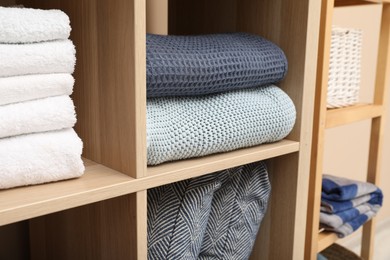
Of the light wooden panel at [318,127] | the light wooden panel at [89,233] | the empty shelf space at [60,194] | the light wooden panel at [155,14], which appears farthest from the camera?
the light wooden panel at [155,14]

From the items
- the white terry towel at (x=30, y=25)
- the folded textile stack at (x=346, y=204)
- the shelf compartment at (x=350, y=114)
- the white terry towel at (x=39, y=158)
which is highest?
the white terry towel at (x=30, y=25)

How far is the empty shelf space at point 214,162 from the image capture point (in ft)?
1.87

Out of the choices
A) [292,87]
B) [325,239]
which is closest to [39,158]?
[292,87]

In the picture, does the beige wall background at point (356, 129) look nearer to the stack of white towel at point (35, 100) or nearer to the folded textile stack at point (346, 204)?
the folded textile stack at point (346, 204)

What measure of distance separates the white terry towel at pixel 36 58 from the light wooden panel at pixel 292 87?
0.40 m

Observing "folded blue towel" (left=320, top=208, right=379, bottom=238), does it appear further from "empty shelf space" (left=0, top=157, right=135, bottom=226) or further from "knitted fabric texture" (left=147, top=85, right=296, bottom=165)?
"empty shelf space" (left=0, top=157, right=135, bottom=226)

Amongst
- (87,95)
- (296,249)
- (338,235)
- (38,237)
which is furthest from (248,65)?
(338,235)

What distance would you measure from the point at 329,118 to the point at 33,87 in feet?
2.18

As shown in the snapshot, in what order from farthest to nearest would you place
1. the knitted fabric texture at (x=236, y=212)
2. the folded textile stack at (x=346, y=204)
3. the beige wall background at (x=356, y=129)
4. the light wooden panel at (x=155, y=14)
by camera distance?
the beige wall background at (x=356, y=129), the folded textile stack at (x=346, y=204), the light wooden panel at (x=155, y=14), the knitted fabric texture at (x=236, y=212)

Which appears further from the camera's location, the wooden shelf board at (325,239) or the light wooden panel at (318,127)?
the wooden shelf board at (325,239)

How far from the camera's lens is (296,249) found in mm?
808

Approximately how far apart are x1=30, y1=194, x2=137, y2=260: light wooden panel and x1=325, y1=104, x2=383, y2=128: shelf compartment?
1.80 ft

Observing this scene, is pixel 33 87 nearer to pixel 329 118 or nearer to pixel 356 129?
pixel 329 118

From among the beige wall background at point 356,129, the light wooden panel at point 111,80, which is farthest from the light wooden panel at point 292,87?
the beige wall background at point 356,129
